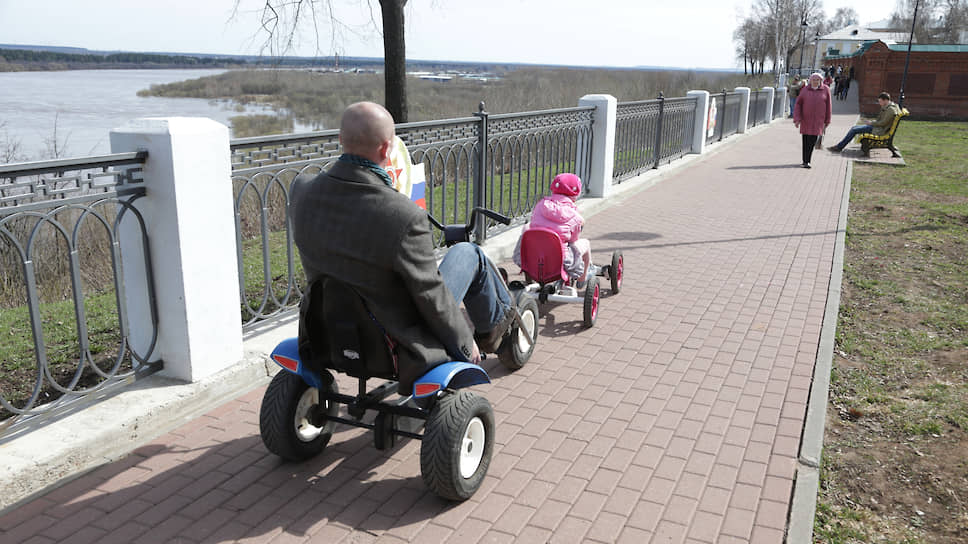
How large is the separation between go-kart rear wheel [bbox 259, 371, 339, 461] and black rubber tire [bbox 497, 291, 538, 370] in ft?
4.59

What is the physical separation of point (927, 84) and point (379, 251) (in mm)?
48085

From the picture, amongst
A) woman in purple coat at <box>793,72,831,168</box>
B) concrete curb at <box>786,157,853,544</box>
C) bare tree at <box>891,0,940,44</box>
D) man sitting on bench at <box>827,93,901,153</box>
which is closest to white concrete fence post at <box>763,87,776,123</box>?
man sitting on bench at <box>827,93,901,153</box>

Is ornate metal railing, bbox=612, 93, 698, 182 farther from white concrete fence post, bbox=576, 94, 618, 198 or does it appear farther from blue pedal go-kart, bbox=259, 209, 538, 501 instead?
blue pedal go-kart, bbox=259, 209, 538, 501

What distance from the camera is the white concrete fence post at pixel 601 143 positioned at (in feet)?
33.4

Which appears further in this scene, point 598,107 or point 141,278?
point 598,107

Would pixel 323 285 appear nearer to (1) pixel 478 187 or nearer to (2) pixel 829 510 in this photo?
(2) pixel 829 510

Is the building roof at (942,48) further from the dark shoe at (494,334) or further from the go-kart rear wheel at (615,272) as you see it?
the dark shoe at (494,334)

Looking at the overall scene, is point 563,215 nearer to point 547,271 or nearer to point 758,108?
point 547,271

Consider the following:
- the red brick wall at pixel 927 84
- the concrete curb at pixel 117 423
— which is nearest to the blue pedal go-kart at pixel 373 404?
the concrete curb at pixel 117 423

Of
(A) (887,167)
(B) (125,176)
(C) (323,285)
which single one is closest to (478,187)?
(B) (125,176)

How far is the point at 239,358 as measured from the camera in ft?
14.5

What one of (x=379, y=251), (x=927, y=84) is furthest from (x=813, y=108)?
(x=927, y=84)

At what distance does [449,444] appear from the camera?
3020 mm

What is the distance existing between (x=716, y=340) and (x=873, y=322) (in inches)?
60.7
